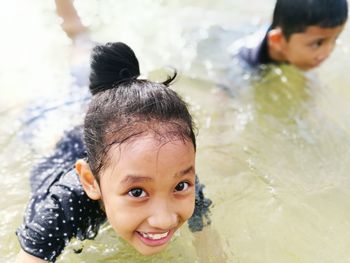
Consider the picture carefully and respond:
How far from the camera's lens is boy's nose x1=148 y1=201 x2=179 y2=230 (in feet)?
4.58

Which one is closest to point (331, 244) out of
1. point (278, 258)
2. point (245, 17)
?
point (278, 258)

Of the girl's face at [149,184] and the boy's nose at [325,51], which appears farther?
the boy's nose at [325,51]

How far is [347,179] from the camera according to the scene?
91.7 inches

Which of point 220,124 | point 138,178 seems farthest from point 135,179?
point 220,124

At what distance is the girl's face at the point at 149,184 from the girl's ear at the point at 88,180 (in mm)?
107

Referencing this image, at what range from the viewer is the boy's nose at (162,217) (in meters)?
1.40

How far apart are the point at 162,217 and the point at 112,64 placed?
0.50 m

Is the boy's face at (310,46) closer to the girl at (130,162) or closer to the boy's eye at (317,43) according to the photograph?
the boy's eye at (317,43)

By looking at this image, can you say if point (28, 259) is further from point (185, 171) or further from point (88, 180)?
point (185, 171)

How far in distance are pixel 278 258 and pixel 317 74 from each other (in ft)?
4.93

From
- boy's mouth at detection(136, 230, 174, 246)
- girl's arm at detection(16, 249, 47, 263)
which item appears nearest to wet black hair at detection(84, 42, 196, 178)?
boy's mouth at detection(136, 230, 174, 246)

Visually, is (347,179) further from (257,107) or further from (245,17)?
(245,17)

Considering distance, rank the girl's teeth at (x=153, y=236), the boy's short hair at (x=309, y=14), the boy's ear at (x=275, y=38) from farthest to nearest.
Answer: the boy's ear at (x=275, y=38) → the boy's short hair at (x=309, y=14) → the girl's teeth at (x=153, y=236)

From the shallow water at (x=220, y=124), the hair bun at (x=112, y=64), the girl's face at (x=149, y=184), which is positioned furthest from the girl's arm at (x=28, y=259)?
the hair bun at (x=112, y=64)
